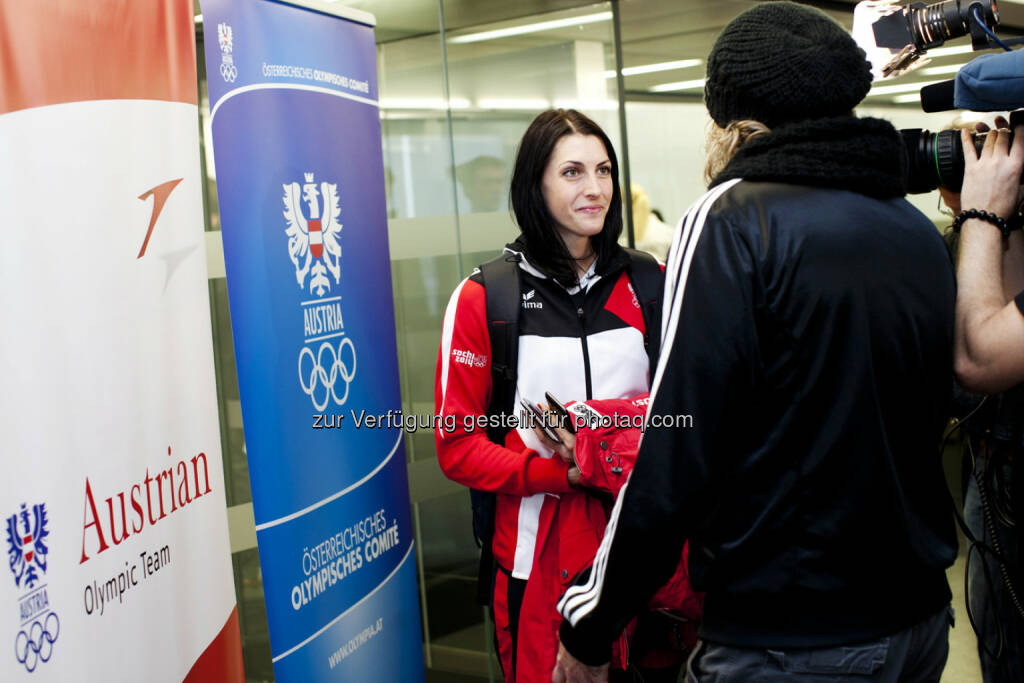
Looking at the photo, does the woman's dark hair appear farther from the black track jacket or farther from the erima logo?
the black track jacket

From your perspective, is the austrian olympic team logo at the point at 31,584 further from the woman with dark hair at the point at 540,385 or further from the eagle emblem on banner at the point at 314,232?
the woman with dark hair at the point at 540,385

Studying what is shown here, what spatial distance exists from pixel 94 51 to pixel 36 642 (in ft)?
3.09

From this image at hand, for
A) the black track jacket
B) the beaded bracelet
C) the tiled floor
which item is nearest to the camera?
the black track jacket

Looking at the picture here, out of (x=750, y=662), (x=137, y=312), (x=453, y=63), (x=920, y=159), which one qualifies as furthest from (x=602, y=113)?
(x=750, y=662)

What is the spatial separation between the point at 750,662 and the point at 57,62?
1.39 m

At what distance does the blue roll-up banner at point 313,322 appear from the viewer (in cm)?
195

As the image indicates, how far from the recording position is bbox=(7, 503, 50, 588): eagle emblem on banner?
1.32 m

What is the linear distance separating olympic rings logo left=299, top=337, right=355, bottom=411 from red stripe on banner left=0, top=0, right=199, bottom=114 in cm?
61

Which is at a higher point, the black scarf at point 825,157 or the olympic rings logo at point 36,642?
the black scarf at point 825,157

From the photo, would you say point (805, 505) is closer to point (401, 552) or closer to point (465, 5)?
point (401, 552)

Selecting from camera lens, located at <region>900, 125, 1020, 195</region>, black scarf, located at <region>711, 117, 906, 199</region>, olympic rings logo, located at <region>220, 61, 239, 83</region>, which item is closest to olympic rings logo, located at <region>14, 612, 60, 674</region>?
olympic rings logo, located at <region>220, 61, 239, 83</region>

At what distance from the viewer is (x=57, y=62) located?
142cm

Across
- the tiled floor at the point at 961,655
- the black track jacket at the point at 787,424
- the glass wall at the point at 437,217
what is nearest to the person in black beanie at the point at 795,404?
the black track jacket at the point at 787,424

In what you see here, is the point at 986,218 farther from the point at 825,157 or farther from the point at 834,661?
the point at 834,661
